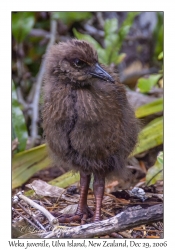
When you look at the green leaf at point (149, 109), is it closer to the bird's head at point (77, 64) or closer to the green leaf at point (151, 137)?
the green leaf at point (151, 137)

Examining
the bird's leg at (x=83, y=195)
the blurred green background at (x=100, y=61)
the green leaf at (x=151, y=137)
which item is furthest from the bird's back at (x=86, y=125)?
the green leaf at (x=151, y=137)

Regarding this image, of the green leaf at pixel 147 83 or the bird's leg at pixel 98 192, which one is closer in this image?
the bird's leg at pixel 98 192

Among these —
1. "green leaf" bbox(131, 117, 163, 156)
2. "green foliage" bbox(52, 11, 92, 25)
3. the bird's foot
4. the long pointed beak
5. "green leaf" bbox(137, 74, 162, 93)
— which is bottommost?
the bird's foot

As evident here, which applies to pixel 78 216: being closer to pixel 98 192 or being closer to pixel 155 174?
pixel 98 192

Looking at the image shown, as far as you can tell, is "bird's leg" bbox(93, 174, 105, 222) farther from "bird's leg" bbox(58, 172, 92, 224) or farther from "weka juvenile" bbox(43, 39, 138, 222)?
"bird's leg" bbox(58, 172, 92, 224)

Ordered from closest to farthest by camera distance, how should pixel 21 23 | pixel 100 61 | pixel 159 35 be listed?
pixel 100 61
pixel 21 23
pixel 159 35

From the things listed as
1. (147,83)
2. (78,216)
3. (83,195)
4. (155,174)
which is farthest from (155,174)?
(147,83)

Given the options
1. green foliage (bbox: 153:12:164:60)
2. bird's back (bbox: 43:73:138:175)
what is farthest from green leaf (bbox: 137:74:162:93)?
bird's back (bbox: 43:73:138:175)
